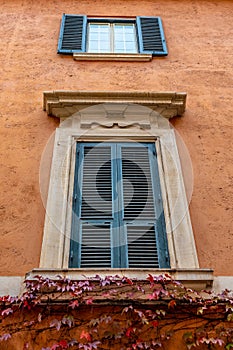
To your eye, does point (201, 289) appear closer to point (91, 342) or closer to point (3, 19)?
point (91, 342)

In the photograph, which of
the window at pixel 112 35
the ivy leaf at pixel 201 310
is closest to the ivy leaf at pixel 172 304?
the ivy leaf at pixel 201 310

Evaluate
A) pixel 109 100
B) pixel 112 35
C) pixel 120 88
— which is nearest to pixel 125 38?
pixel 112 35

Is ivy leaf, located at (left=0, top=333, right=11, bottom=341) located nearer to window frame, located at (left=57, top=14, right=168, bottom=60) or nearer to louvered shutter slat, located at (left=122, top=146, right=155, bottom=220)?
louvered shutter slat, located at (left=122, top=146, right=155, bottom=220)

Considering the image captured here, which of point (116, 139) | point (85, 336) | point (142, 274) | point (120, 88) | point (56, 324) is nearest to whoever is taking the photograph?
point (85, 336)

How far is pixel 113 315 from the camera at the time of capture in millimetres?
4145

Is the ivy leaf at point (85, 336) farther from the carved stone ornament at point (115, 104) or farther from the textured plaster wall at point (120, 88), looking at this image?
the carved stone ornament at point (115, 104)

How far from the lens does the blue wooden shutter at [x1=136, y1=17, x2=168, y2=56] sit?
8.32 metres

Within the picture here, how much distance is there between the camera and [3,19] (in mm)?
9086

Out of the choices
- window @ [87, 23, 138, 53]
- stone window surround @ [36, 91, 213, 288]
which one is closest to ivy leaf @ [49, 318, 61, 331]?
stone window surround @ [36, 91, 213, 288]

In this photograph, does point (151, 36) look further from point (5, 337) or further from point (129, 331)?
point (5, 337)

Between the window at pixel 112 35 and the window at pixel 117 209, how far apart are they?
2980mm

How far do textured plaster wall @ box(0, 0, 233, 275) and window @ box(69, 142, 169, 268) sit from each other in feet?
1.58

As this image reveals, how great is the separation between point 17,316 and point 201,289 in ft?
6.03

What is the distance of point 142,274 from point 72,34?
583 cm
